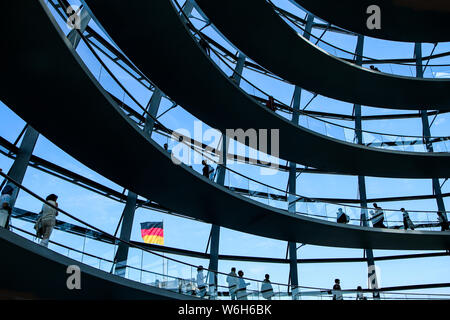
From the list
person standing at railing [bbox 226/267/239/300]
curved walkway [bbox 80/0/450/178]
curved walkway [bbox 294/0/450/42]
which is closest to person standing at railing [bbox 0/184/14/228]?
curved walkway [bbox 80/0/450/178]

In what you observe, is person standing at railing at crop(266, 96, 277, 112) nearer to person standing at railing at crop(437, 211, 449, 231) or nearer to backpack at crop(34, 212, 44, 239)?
person standing at railing at crop(437, 211, 449, 231)

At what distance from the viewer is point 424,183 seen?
78.7ft

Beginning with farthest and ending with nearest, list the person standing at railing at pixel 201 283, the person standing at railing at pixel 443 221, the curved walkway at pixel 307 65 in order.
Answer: the person standing at railing at pixel 443 221 < the curved walkway at pixel 307 65 < the person standing at railing at pixel 201 283

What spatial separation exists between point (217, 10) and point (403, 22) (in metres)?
9.06

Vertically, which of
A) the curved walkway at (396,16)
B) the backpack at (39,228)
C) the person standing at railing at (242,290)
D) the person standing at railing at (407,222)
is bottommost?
the person standing at railing at (242,290)

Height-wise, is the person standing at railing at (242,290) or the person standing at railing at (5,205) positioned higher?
the person standing at railing at (5,205)

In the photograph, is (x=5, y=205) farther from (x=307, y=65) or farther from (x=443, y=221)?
(x=443, y=221)

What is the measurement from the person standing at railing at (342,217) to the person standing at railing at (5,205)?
13.5 m

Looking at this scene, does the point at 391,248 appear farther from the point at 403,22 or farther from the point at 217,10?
the point at 217,10

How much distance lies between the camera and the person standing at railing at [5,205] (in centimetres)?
868

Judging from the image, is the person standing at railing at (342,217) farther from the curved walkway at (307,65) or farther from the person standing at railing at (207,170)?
the person standing at railing at (207,170)

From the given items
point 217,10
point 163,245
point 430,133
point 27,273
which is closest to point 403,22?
point 430,133

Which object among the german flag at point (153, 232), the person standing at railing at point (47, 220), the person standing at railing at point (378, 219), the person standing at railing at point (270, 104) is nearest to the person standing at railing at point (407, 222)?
the person standing at railing at point (378, 219)

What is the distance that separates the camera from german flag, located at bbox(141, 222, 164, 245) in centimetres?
1711
